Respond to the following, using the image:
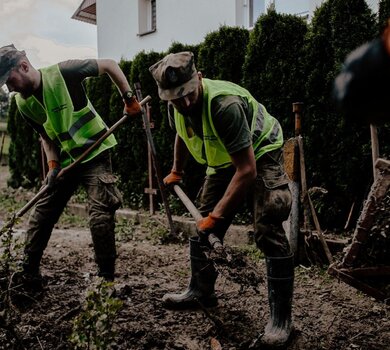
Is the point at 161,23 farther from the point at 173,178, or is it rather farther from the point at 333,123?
the point at 173,178

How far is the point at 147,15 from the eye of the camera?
13625 mm

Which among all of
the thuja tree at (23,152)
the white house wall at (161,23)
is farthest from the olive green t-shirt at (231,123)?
the thuja tree at (23,152)

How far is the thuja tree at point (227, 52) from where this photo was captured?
6.14 metres

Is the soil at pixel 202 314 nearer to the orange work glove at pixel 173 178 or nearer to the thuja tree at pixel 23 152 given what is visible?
the orange work glove at pixel 173 178

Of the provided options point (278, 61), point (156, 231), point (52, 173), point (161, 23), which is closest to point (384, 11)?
point (278, 61)

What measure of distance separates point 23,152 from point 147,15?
16.7 ft

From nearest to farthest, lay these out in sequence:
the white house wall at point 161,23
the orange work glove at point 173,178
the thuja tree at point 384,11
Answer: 1. the orange work glove at point 173,178
2. the thuja tree at point 384,11
3. the white house wall at point 161,23

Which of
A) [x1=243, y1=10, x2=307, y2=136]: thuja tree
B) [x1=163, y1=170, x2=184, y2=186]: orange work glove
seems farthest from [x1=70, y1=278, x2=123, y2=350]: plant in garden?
[x1=243, y1=10, x2=307, y2=136]: thuja tree

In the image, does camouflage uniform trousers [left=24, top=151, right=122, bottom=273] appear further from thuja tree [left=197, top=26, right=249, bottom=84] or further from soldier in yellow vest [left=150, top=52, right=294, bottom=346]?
thuja tree [left=197, top=26, right=249, bottom=84]

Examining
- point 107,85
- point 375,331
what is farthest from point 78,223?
point 375,331

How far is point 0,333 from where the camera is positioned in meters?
2.98

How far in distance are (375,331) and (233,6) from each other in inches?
321

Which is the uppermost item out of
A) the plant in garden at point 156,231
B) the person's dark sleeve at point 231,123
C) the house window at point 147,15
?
the house window at point 147,15

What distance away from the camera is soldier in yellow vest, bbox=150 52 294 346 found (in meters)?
2.74
